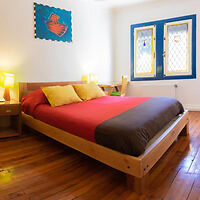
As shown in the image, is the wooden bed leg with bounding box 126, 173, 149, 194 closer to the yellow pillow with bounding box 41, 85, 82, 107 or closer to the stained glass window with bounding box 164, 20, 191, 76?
the yellow pillow with bounding box 41, 85, 82, 107

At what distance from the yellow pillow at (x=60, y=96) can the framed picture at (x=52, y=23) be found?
128 centimetres

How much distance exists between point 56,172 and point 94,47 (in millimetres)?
3753

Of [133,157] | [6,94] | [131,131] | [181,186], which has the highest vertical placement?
[6,94]

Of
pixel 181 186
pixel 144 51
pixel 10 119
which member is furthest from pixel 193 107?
pixel 10 119

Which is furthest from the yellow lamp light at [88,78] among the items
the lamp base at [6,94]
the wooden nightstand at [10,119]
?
the wooden nightstand at [10,119]

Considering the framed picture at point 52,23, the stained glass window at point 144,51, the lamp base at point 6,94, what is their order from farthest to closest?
1. the stained glass window at point 144,51
2. the framed picture at point 52,23
3. the lamp base at point 6,94

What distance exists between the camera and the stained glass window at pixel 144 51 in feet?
17.2

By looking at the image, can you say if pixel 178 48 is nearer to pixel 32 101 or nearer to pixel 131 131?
pixel 32 101

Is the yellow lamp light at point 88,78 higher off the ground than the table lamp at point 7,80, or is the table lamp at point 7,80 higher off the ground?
the yellow lamp light at point 88,78

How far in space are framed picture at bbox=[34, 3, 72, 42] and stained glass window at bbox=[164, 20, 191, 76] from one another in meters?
2.48

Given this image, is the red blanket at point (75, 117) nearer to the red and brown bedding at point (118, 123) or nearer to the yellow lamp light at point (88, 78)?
the red and brown bedding at point (118, 123)

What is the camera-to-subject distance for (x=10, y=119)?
11.2ft

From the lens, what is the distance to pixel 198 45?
15.3 ft

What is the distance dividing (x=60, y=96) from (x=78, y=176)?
149 cm
